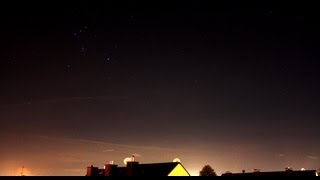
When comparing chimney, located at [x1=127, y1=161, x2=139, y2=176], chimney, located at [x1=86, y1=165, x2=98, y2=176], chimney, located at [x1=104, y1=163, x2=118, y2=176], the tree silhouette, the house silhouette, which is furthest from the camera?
the tree silhouette

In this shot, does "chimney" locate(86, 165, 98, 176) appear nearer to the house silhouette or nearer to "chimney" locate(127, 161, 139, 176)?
the house silhouette

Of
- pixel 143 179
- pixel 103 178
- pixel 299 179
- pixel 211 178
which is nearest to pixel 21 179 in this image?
pixel 103 178

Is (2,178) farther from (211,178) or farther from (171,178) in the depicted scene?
(211,178)

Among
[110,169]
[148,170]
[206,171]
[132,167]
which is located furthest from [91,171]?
[206,171]

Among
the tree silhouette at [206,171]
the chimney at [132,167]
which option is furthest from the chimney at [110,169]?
the tree silhouette at [206,171]

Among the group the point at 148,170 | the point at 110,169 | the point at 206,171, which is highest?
the point at 206,171

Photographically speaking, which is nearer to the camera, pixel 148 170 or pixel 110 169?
pixel 110 169

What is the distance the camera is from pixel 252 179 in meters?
8.48

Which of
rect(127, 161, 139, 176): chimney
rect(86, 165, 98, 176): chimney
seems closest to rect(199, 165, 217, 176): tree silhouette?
rect(86, 165, 98, 176): chimney

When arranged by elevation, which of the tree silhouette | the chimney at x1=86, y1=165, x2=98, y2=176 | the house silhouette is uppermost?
the tree silhouette

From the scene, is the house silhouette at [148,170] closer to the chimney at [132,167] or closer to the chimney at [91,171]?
the chimney at [132,167]

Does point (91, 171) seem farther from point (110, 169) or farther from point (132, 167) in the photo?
point (132, 167)

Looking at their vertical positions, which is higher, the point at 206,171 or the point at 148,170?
the point at 206,171

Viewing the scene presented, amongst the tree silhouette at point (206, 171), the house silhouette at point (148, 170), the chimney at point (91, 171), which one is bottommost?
the house silhouette at point (148, 170)
